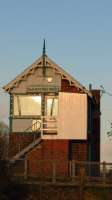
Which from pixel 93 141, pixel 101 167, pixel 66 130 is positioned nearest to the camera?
pixel 101 167

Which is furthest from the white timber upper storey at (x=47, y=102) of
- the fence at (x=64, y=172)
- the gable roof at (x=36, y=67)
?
the fence at (x=64, y=172)

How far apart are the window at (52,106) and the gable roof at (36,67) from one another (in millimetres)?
1881

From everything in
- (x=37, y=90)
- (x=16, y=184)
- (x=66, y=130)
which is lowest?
(x=16, y=184)

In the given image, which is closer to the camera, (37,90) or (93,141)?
(37,90)

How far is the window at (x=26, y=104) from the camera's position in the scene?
46.0 metres

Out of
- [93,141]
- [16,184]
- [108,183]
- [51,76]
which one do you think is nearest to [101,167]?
[108,183]

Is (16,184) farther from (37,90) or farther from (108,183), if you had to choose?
(37,90)

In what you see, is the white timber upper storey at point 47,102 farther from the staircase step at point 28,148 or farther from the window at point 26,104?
the staircase step at point 28,148

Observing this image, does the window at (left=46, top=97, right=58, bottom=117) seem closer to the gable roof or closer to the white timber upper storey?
the white timber upper storey

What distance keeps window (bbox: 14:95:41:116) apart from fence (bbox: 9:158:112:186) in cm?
680

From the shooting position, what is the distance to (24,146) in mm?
44312

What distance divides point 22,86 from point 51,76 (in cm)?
218

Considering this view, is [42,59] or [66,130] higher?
[42,59]

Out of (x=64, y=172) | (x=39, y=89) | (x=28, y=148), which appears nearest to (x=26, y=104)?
(x=39, y=89)
